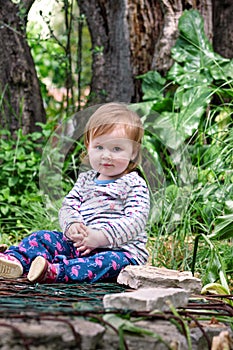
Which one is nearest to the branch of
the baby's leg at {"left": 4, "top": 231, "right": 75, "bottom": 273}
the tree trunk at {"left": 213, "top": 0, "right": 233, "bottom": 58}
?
the tree trunk at {"left": 213, "top": 0, "right": 233, "bottom": 58}

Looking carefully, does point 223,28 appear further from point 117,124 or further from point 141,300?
point 141,300

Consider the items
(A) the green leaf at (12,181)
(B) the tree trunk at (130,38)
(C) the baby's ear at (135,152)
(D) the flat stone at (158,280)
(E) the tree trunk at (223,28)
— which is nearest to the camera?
(D) the flat stone at (158,280)

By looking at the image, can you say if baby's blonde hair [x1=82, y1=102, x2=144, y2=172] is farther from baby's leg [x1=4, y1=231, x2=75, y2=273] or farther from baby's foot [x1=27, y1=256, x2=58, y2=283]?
baby's foot [x1=27, y1=256, x2=58, y2=283]

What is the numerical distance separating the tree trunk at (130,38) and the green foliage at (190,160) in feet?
0.53

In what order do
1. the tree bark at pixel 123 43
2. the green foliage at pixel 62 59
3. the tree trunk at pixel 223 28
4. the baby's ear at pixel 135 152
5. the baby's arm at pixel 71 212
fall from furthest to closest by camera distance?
the green foliage at pixel 62 59 < the tree trunk at pixel 223 28 < the tree bark at pixel 123 43 < the baby's ear at pixel 135 152 < the baby's arm at pixel 71 212

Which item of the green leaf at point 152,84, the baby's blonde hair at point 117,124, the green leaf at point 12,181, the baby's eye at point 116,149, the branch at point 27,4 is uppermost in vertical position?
the branch at point 27,4

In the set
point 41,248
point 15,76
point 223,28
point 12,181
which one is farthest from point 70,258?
point 223,28

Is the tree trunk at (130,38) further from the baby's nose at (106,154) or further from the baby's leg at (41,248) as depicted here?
the baby's leg at (41,248)

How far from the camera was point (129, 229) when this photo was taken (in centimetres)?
268

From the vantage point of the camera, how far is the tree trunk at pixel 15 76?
16.6 ft

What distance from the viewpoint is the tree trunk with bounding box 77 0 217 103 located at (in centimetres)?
488

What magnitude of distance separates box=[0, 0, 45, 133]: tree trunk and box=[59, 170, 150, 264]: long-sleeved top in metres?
2.28

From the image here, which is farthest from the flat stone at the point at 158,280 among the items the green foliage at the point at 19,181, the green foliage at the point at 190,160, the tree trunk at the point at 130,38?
the tree trunk at the point at 130,38

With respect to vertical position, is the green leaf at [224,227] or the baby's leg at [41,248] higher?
the green leaf at [224,227]
